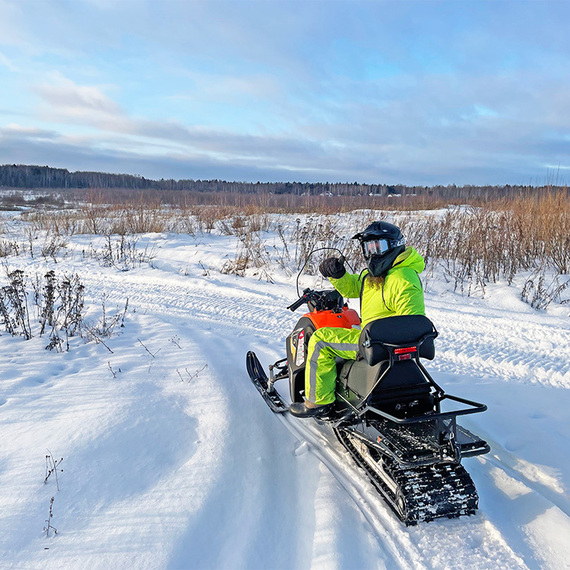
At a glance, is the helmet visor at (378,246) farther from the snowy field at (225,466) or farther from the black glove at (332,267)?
the snowy field at (225,466)

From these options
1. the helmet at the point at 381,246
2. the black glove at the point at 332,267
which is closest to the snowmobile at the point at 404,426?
the helmet at the point at 381,246

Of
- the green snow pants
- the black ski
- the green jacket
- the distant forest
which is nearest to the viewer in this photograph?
the green jacket

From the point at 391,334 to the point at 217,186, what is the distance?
3541 cm

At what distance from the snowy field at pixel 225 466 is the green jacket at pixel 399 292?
1070 mm

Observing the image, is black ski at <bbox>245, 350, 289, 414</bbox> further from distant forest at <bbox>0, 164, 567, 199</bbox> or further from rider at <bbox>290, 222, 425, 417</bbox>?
distant forest at <bbox>0, 164, 567, 199</bbox>

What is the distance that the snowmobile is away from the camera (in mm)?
2400

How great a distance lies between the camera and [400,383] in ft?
8.90

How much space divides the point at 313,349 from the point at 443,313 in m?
3.86

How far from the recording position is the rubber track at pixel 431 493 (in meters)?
2.36

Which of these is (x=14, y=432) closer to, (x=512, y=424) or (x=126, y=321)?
(x=126, y=321)

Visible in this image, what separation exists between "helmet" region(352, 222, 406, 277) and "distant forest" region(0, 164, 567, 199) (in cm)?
796

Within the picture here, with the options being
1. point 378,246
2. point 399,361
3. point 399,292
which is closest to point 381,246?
point 378,246

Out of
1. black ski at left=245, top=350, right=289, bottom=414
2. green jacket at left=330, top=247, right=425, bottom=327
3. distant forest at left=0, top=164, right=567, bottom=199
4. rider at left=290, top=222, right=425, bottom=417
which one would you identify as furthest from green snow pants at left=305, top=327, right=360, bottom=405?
distant forest at left=0, top=164, right=567, bottom=199

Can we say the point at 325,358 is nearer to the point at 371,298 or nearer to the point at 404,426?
the point at 371,298
